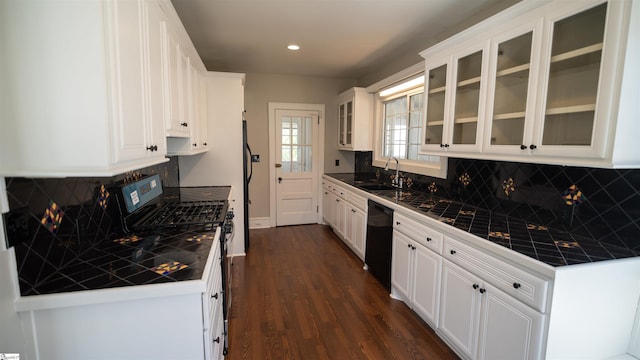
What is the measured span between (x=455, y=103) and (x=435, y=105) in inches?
11.4

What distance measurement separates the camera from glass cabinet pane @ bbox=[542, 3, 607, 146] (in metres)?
1.49

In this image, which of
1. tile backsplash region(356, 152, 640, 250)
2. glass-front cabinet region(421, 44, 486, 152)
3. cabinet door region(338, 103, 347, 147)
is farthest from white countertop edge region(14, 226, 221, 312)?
cabinet door region(338, 103, 347, 147)

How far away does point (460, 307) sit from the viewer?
1.96 metres

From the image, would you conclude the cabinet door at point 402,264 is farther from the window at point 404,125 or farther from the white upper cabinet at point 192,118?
the white upper cabinet at point 192,118

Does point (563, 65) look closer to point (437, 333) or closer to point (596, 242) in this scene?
point (596, 242)

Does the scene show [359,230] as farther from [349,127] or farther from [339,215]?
[349,127]

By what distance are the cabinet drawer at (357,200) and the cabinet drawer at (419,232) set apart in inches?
28.6

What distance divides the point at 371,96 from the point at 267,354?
139 inches

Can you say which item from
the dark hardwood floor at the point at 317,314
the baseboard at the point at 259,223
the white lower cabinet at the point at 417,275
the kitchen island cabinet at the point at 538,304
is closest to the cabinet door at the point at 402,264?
the white lower cabinet at the point at 417,275

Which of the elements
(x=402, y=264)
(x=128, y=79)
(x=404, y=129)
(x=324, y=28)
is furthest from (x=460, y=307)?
(x=324, y=28)

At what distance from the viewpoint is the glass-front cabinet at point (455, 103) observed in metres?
2.19

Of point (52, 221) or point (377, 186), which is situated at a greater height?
point (52, 221)

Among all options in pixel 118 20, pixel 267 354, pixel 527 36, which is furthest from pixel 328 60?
pixel 267 354

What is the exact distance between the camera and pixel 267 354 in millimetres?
2111
